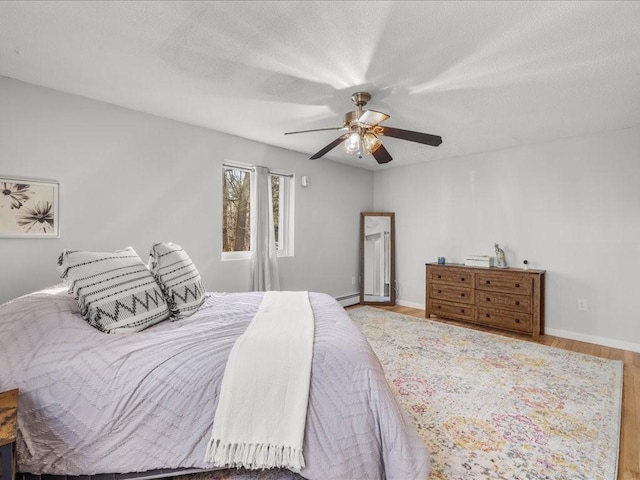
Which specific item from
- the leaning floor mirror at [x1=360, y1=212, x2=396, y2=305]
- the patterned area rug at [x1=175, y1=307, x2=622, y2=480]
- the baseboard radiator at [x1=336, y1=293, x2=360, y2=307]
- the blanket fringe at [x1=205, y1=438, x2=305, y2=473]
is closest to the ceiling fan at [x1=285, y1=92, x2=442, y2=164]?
the patterned area rug at [x1=175, y1=307, x2=622, y2=480]

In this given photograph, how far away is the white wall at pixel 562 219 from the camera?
3352 millimetres

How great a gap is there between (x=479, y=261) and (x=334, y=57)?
3.37 metres

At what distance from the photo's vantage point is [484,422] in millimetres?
2012

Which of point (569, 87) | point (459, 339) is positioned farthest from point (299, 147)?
point (459, 339)

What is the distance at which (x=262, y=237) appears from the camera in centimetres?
381

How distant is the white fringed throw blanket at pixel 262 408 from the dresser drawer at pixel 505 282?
331 centimetres

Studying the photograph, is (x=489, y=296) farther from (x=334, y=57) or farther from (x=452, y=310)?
(x=334, y=57)

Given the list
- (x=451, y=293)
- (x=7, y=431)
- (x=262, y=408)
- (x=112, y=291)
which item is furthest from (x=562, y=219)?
(x=7, y=431)

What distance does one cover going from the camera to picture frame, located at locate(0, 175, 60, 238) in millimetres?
2198

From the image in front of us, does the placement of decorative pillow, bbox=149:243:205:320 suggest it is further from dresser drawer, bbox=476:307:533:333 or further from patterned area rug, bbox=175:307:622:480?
dresser drawer, bbox=476:307:533:333

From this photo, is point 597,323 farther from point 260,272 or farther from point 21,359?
point 21,359

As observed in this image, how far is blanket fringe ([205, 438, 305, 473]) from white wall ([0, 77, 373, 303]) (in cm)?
206

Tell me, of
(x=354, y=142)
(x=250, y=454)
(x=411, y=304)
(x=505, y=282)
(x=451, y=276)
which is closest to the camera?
(x=250, y=454)

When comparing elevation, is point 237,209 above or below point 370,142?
below
